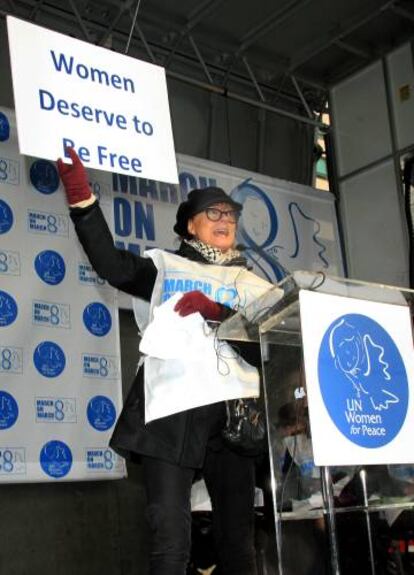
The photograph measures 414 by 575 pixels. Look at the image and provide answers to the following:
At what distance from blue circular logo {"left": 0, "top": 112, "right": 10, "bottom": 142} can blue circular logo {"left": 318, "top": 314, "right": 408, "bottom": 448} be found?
2414mm

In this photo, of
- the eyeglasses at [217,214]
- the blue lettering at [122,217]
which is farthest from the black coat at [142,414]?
the blue lettering at [122,217]

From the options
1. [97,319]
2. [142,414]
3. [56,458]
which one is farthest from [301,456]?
[97,319]

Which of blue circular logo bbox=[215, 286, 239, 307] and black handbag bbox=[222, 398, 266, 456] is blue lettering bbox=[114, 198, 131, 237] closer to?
blue circular logo bbox=[215, 286, 239, 307]

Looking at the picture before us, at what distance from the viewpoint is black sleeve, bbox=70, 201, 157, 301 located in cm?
186

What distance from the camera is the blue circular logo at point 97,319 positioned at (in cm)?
342

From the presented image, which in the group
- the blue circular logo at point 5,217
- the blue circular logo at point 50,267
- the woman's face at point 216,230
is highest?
the blue circular logo at point 5,217

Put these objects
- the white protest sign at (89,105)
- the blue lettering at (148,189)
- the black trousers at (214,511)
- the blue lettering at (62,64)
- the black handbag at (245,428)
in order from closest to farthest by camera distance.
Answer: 1. the black trousers at (214,511)
2. the black handbag at (245,428)
3. the white protest sign at (89,105)
4. the blue lettering at (62,64)
5. the blue lettering at (148,189)

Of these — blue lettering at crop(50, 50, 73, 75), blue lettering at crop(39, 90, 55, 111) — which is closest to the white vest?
blue lettering at crop(39, 90, 55, 111)

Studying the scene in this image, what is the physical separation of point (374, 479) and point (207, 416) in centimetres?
49

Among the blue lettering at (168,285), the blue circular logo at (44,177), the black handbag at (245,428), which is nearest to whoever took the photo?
the black handbag at (245,428)

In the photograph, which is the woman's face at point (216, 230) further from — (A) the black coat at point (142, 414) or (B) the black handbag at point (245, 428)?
(B) the black handbag at point (245, 428)

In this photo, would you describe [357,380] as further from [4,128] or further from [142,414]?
[4,128]

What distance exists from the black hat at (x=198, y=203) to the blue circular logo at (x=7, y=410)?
131cm

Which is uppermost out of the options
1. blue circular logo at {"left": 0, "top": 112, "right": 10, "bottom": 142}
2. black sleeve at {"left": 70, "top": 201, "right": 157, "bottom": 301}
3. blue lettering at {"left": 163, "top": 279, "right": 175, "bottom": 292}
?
blue circular logo at {"left": 0, "top": 112, "right": 10, "bottom": 142}
